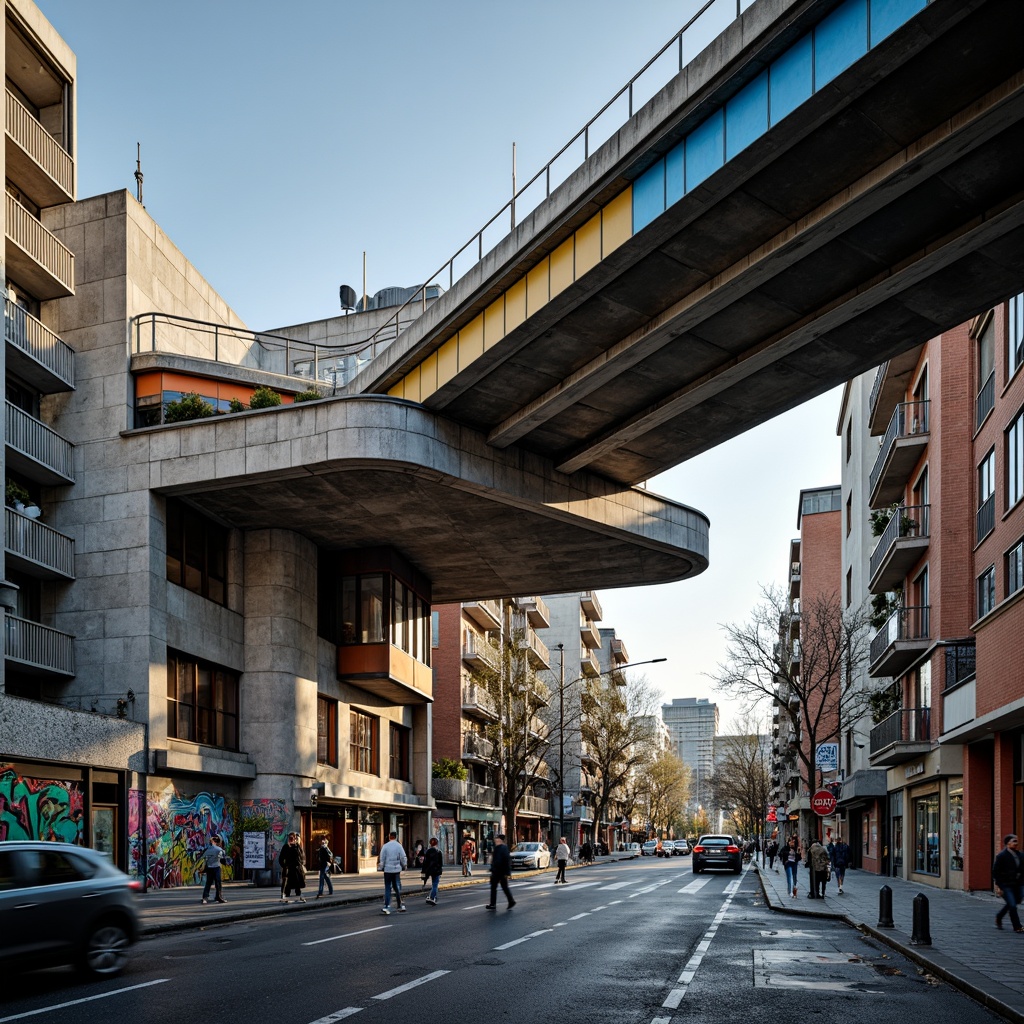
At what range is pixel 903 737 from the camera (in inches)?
1599

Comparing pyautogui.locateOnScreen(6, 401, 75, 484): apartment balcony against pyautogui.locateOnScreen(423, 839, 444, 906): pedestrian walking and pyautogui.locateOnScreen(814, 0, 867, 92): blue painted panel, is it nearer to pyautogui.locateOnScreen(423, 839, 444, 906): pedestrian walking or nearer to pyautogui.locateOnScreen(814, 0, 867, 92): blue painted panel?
pyautogui.locateOnScreen(423, 839, 444, 906): pedestrian walking

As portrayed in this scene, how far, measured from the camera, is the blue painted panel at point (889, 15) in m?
16.2

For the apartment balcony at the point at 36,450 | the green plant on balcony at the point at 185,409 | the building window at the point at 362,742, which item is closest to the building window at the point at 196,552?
the green plant on balcony at the point at 185,409

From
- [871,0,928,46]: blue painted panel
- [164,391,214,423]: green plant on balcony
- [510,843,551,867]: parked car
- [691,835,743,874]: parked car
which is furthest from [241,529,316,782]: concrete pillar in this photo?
[871,0,928,46]: blue painted panel

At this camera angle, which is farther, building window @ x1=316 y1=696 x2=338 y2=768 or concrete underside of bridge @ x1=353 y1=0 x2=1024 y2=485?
building window @ x1=316 y1=696 x2=338 y2=768

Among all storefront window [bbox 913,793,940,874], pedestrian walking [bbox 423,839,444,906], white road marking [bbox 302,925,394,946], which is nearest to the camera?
white road marking [bbox 302,925,394,946]

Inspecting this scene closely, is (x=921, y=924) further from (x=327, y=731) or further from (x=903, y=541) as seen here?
(x=327, y=731)

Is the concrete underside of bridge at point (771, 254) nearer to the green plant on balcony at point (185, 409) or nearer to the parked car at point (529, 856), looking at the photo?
the green plant on balcony at point (185, 409)

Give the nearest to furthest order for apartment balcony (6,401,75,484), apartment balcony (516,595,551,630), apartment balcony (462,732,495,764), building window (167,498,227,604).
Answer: apartment balcony (6,401,75,484) < building window (167,498,227,604) < apartment balcony (462,732,495,764) < apartment balcony (516,595,551,630)

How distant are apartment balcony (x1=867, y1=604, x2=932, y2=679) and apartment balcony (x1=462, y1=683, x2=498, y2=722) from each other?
27633 mm

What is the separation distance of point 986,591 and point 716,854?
73.9 feet

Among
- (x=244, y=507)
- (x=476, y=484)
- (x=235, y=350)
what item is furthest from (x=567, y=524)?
(x=235, y=350)

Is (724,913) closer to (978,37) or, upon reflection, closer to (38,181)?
(978,37)

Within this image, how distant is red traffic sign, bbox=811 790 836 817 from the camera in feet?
94.5
